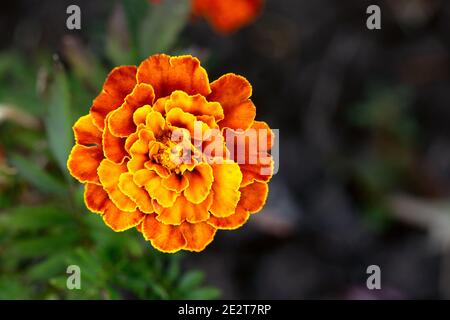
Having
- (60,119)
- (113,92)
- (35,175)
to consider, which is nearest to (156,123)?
(113,92)

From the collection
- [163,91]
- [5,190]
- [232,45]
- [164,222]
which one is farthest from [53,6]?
[164,222]

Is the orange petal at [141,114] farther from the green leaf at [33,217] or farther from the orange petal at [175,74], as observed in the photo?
the green leaf at [33,217]

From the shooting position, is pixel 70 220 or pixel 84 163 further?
pixel 70 220

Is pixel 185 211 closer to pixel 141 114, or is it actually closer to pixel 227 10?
pixel 141 114

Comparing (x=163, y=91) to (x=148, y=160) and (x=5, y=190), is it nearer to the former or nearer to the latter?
(x=148, y=160)

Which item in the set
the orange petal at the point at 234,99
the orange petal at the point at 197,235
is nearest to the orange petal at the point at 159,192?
the orange petal at the point at 197,235

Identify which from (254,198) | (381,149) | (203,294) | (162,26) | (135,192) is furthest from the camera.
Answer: (381,149)
